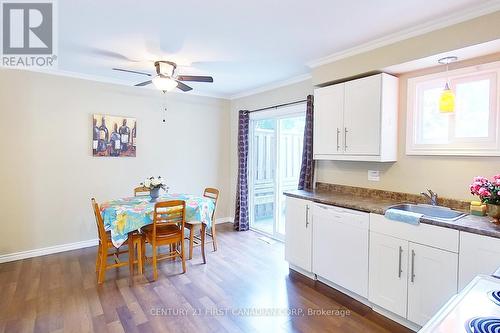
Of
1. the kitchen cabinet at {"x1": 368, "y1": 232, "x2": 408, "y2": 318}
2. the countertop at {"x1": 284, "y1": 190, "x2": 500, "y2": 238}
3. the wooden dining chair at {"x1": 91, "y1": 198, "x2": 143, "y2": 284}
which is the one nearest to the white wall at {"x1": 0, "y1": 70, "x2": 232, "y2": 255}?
the wooden dining chair at {"x1": 91, "y1": 198, "x2": 143, "y2": 284}

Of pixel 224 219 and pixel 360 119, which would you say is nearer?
pixel 360 119

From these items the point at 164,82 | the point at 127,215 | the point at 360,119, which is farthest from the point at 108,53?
the point at 360,119

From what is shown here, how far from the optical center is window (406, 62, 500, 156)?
2.36m

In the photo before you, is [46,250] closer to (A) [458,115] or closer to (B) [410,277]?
(B) [410,277]

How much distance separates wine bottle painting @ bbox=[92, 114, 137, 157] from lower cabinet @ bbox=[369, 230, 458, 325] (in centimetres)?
369

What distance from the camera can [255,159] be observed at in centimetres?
512

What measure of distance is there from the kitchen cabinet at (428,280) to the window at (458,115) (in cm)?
101

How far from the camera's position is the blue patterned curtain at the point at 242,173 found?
505cm

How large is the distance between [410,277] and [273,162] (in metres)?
2.82

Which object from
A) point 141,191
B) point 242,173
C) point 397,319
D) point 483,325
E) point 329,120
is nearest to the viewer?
point 483,325

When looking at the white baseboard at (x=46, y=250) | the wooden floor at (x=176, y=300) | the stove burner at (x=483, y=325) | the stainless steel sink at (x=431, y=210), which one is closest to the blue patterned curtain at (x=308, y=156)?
the wooden floor at (x=176, y=300)

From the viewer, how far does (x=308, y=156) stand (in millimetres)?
3801

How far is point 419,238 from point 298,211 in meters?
1.34

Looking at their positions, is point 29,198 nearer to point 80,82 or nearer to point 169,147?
point 80,82
